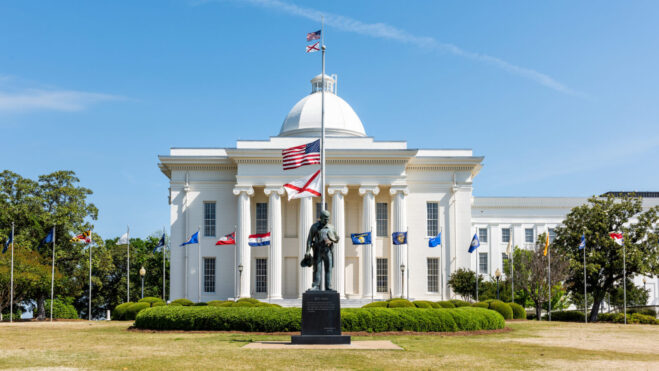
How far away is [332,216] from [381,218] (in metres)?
4.42

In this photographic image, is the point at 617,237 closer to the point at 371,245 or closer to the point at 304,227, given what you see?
the point at 371,245

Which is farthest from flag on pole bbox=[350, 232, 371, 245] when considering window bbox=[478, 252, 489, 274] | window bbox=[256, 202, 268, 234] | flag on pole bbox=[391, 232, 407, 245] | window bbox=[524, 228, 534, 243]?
window bbox=[524, 228, 534, 243]

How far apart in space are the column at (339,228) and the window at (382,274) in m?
3.28

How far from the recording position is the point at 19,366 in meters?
16.3

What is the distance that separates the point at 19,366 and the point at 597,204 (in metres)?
40.5

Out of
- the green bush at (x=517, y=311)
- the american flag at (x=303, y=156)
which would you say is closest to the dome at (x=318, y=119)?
the green bush at (x=517, y=311)

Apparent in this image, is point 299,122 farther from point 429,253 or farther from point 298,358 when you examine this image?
point 298,358

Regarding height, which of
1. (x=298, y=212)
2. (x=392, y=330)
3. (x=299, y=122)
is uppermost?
(x=299, y=122)

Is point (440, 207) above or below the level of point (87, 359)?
above

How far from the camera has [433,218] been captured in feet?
179

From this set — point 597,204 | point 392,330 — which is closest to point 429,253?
point 597,204

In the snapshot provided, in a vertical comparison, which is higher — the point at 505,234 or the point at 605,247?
Result: the point at 505,234

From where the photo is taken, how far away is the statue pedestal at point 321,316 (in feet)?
69.0

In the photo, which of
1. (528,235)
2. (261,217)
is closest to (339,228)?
(261,217)
